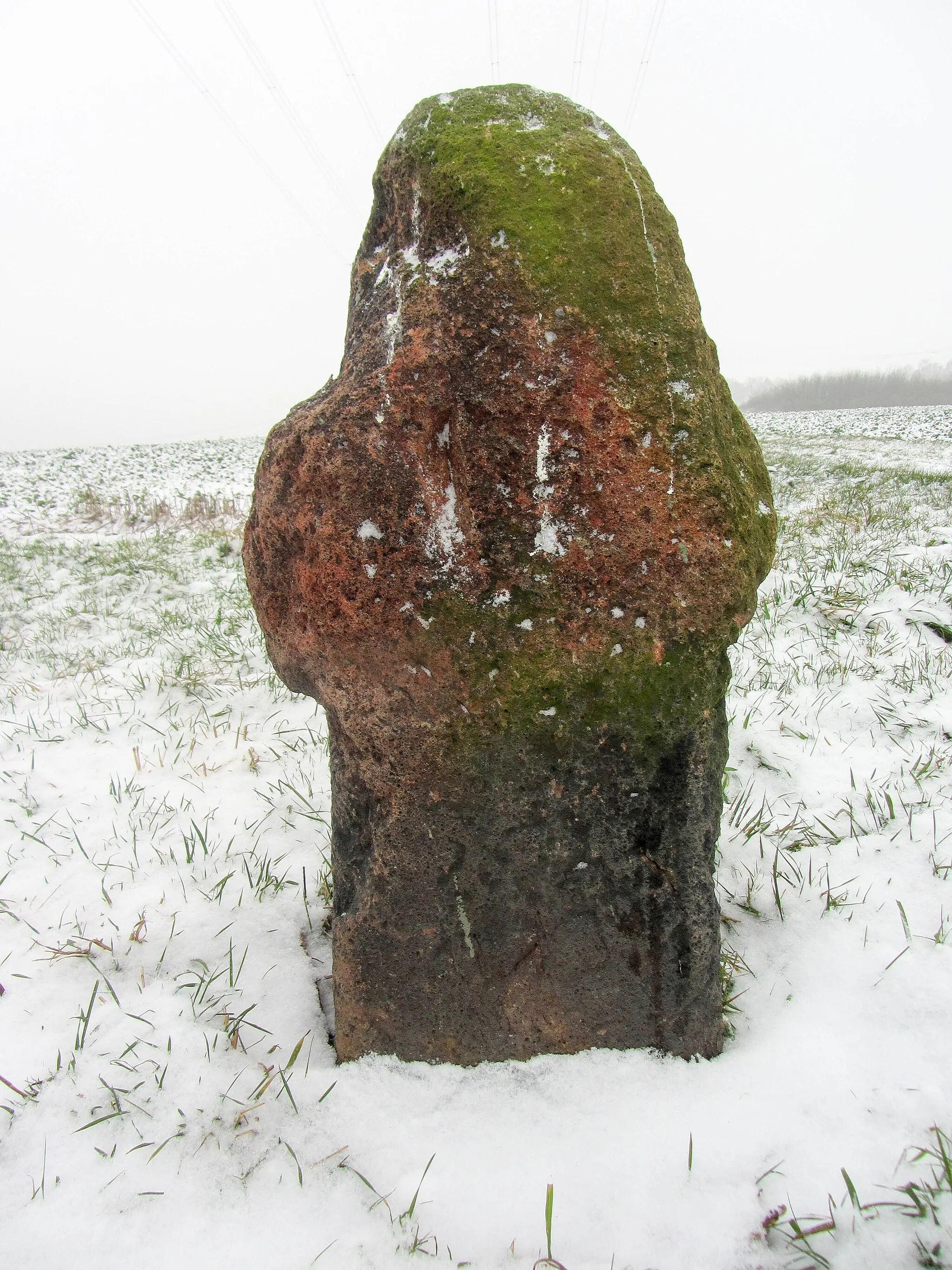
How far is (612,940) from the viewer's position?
1522 millimetres

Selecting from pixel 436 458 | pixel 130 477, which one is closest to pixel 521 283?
pixel 436 458

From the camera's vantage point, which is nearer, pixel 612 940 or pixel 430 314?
pixel 430 314

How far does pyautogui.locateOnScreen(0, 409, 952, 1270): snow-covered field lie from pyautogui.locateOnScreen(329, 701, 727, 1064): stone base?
0.09m

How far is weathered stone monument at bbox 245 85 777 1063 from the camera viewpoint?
1.35m

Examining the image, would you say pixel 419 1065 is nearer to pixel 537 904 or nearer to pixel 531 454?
pixel 537 904

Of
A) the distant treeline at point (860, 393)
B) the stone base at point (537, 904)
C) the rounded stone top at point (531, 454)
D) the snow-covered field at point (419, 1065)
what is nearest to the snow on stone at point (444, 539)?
the rounded stone top at point (531, 454)

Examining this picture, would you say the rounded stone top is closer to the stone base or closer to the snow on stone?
the snow on stone

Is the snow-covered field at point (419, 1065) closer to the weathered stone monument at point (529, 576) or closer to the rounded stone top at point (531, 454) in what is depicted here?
the weathered stone monument at point (529, 576)

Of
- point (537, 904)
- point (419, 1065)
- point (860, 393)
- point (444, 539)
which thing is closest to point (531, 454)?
point (444, 539)

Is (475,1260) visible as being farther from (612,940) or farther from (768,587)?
(768,587)

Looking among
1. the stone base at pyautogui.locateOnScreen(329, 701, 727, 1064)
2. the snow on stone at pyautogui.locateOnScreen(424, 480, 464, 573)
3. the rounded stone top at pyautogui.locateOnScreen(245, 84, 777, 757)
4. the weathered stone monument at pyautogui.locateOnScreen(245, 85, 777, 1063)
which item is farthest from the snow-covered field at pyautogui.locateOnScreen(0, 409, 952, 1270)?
the snow on stone at pyautogui.locateOnScreen(424, 480, 464, 573)

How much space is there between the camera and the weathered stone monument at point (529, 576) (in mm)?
1354

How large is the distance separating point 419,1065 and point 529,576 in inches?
43.5

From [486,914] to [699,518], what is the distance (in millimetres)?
917
